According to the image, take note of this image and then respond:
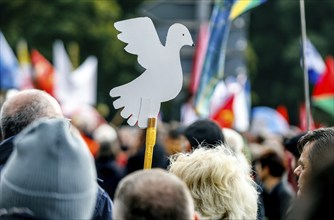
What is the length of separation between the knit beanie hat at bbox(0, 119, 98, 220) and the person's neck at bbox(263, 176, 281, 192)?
446 cm

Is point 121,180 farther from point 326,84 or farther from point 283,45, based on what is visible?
point 283,45

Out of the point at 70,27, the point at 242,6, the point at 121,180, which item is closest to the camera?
the point at 121,180

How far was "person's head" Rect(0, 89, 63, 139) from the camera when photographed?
396 cm

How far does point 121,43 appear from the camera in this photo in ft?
130

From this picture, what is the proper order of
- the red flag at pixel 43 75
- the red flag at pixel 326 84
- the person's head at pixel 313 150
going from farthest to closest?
the red flag at pixel 43 75, the red flag at pixel 326 84, the person's head at pixel 313 150

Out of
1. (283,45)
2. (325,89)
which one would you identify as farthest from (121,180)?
(283,45)

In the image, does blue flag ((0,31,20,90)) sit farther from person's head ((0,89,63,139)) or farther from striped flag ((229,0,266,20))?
person's head ((0,89,63,139))

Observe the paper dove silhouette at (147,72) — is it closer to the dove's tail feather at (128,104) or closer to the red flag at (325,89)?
the dove's tail feather at (128,104)

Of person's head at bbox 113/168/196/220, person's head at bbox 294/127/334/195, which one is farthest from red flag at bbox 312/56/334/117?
person's head at bbox 113/168/196/220

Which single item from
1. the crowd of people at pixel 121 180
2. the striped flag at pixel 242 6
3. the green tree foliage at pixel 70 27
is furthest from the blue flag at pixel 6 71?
the green tree foliage at pixel 70 27

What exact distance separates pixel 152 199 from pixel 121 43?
3734cm

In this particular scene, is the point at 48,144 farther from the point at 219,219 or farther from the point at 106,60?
the point at 106,60

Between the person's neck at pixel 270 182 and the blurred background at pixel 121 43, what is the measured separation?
19.4 m

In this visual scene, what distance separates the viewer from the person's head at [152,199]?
2.45m
